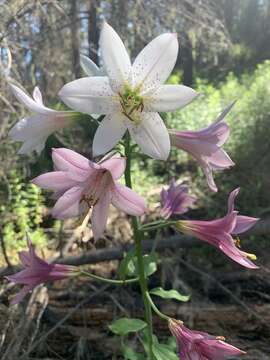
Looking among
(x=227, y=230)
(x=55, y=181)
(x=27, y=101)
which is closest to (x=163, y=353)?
(x=227, y=230)

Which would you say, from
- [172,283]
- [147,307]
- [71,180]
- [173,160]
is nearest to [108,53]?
[71,180]

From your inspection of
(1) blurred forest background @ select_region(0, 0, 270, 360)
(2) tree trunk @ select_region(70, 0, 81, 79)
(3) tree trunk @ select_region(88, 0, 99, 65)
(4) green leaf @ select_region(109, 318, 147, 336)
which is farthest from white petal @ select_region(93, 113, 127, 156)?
(3) tree trunk @ select_region(88, 0, 99, 65)

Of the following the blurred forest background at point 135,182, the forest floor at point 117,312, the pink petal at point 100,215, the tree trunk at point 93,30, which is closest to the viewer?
the pink petal at point 100,215

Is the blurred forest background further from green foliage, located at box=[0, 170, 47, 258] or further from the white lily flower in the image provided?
the white lily flower

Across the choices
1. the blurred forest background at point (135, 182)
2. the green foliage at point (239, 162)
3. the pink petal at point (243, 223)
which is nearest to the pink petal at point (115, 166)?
the pink petal at point (243, 223)

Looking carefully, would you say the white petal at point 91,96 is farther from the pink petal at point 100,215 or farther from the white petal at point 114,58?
the pink petal at point 100,215
